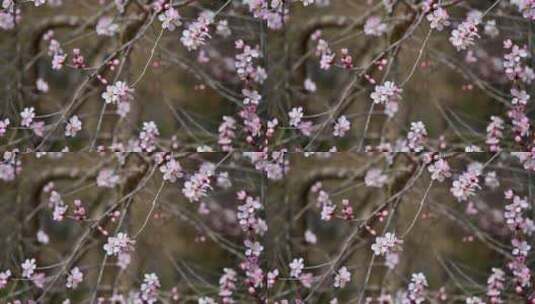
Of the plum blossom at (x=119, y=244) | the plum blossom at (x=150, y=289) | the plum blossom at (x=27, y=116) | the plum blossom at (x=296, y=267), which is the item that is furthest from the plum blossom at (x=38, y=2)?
the plum blossom at (x=296, y=267)

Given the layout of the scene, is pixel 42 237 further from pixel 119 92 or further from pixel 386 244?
pixel 386 244

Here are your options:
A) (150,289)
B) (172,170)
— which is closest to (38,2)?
(172,170)

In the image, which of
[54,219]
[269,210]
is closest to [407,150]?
[269,210]

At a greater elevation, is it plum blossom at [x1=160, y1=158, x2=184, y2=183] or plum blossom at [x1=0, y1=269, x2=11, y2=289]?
plum blossom at [x1=160, y1=158, x2=184, y2=183]

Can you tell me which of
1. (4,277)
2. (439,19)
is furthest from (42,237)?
(439,19)

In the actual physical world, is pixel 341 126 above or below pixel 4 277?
above

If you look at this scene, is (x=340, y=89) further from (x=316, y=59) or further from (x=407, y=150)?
(x=407, y=150)

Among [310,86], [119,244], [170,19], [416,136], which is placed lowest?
[119,244]

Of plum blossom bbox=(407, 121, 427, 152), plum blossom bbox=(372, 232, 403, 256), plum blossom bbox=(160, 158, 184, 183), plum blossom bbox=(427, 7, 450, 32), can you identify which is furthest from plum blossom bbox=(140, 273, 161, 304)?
plum blossom bbox=(427, 7, 450, 32)

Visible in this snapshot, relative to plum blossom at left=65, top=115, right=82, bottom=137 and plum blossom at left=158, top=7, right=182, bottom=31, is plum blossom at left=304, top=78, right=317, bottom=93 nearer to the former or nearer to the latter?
plum blossom at left=158, top=7, right=182, bottom=31

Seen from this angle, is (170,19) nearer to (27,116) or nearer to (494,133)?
(27,116)

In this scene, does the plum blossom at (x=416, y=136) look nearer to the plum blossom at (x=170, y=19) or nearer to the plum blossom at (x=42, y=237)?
the plum blossom at (x=170, y=19)
